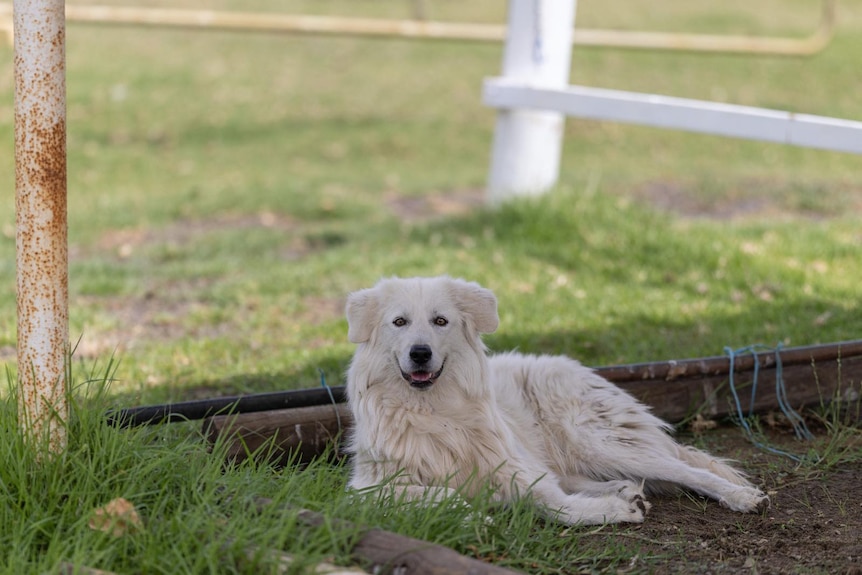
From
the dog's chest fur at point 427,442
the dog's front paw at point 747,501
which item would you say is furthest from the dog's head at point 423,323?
the dog's front paw at point 747,501

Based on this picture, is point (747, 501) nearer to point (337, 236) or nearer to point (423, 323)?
point (423, 323)

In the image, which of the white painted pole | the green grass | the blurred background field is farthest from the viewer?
the white painted pole

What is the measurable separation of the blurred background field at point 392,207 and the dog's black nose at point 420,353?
5.02 ft

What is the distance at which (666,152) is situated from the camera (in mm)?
16406

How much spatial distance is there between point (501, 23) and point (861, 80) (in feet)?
26.3

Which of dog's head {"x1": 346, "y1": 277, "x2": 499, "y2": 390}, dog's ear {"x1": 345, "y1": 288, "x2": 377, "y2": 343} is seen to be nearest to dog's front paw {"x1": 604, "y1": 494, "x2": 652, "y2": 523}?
dog's head {"x1": 346, "y1": 277, "x2": 499, "y2": 390}

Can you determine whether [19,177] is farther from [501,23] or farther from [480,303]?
[501,23]

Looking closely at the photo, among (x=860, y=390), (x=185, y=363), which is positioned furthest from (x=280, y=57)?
(x=860, y=390)

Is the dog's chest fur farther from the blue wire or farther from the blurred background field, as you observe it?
the blue wire

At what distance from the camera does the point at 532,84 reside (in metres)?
9.33

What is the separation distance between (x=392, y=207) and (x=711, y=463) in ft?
25.0

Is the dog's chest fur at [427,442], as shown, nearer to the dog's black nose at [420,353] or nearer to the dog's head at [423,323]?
the dog's head at [423,323]

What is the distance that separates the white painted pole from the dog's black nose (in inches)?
215

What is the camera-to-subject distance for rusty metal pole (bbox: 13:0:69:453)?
3.76 metres
